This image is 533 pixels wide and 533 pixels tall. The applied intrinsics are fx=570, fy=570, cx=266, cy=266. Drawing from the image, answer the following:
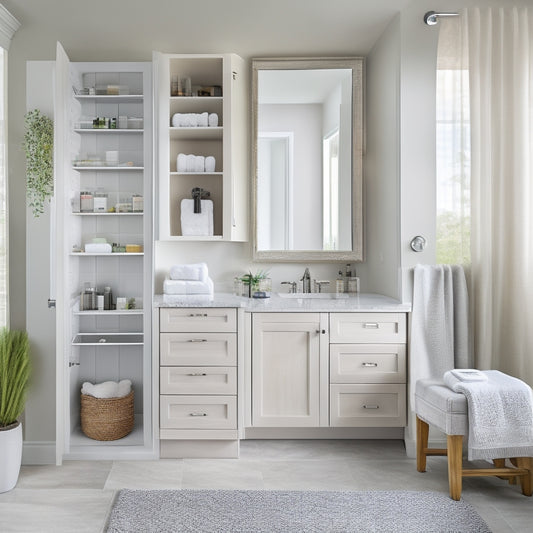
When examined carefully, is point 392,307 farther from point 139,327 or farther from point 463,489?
point 139,327

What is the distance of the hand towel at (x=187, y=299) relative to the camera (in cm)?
335

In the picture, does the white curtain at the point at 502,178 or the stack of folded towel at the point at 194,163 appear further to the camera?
the stack of folded towel at the point at 194,163

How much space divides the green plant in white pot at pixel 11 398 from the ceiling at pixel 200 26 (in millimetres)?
1820

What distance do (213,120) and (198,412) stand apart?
1.85 metres

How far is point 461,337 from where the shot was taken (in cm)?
334

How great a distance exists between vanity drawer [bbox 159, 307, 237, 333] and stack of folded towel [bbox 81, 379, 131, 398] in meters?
0.59

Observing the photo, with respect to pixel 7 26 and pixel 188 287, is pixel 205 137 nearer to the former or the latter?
pixel 188 287

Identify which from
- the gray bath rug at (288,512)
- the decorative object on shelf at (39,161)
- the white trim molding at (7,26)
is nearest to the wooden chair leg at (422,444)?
the gray bath rug at (288,512)

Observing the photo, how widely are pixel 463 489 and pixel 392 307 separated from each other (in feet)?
3.40

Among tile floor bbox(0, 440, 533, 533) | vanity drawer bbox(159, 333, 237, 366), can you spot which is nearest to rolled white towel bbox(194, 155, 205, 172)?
vanity drawer bbox(159, 333, 237, 366)

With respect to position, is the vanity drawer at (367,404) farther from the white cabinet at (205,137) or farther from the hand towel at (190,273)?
the white cabinet at (205,137)

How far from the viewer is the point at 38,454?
3.30 metres

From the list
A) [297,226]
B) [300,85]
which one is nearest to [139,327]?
[297,226]

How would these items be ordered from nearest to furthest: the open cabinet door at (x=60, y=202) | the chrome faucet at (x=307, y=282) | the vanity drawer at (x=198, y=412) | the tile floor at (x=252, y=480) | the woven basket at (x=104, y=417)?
the tile floor at (x=252, y=480)
the open cabinet door at (x=60, y=202)
the vanity drawer at (x=198, y=412)
the woven basket at (x=104, y=417)
the chrome faucet at (x=307, y=282)
